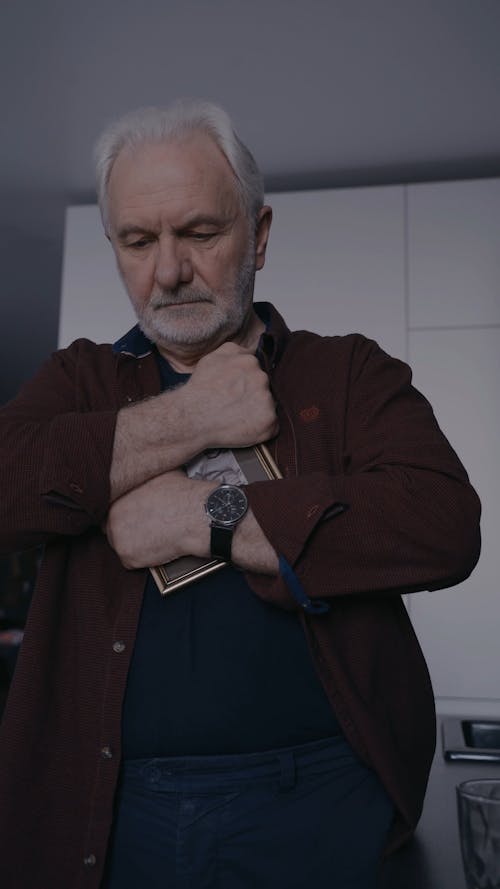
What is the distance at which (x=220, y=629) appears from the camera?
100 cm

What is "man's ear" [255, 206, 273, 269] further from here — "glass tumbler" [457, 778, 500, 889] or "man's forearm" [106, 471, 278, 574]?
"glass tumbler" [457, 778, 500, 889]

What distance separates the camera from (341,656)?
0.99 metres

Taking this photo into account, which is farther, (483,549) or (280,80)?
(483,549)

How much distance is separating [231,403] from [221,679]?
1.08 ft

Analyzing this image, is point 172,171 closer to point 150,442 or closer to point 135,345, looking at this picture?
point 135,345

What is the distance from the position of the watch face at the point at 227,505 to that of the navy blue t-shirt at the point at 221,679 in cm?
7

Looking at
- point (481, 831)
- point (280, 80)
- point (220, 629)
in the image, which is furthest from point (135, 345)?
point (280, 80)

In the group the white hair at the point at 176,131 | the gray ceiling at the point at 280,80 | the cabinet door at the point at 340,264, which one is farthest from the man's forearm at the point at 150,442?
the cabinet door at the point at 340,264

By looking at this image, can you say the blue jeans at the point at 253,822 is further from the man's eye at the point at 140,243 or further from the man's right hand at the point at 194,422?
the man's eye at the point at 140,243

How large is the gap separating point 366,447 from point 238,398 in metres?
0.17

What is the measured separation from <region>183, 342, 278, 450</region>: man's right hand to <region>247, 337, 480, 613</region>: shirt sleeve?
0.09 metres

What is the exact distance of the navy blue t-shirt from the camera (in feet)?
3.20

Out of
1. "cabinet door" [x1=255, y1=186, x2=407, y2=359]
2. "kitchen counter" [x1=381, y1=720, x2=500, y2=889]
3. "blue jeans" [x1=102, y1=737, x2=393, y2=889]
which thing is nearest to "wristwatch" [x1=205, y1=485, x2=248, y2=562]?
"blue jeans" [x1=102, y1=737, x2=393, y2=889]

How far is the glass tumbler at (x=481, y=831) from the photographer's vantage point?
628mm
